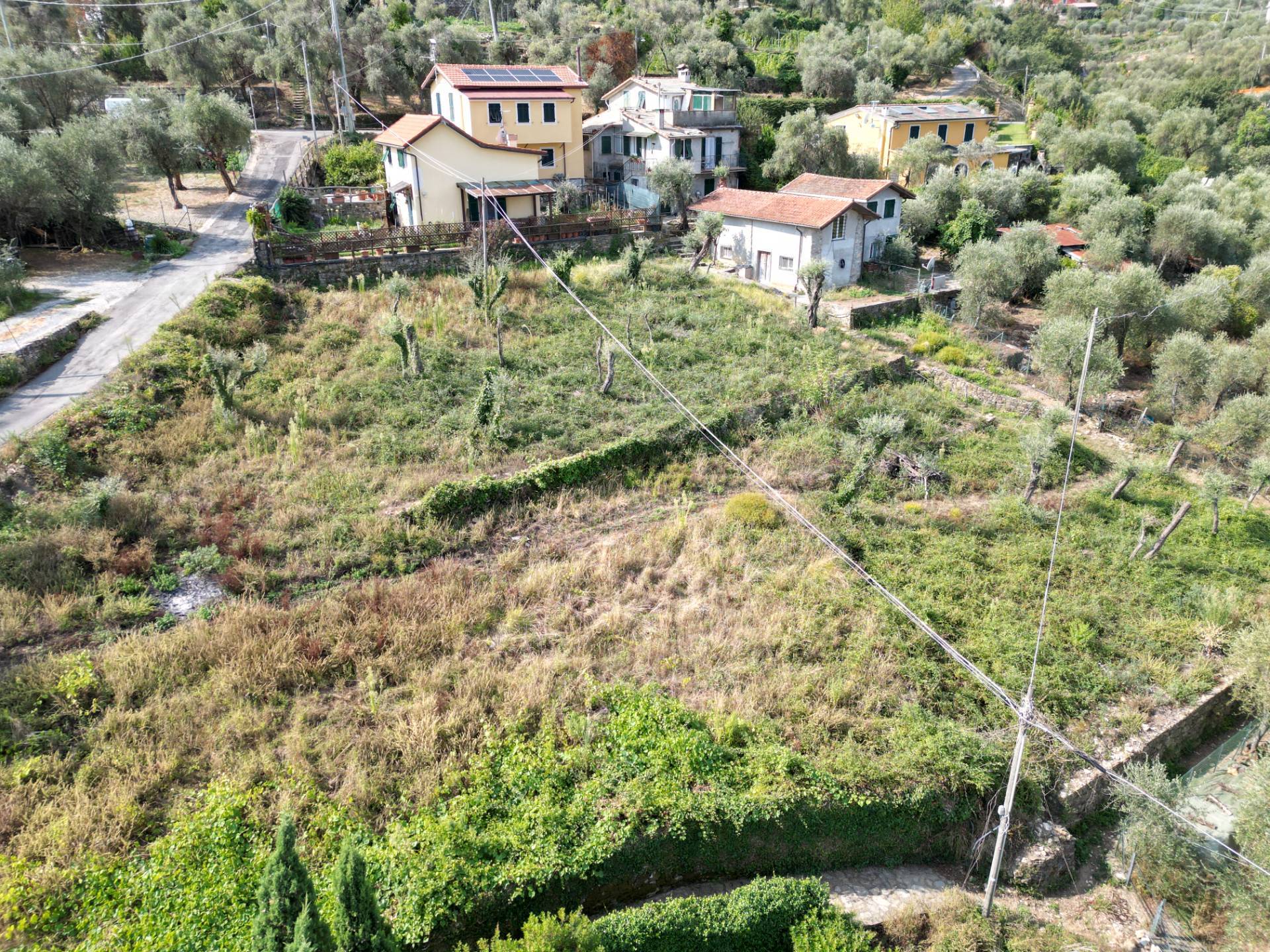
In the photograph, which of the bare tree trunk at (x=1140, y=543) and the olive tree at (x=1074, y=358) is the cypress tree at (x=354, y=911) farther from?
the olive tree at (x=1074, y=358)

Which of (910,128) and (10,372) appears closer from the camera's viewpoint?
(10,372)

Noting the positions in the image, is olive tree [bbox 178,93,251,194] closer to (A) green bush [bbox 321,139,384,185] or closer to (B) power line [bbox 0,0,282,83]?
(A) green bush [bbox 321,139,384,185]

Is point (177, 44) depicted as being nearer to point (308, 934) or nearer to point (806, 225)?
point (806, 225)

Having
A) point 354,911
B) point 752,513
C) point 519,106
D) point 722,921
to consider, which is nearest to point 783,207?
point 519,106

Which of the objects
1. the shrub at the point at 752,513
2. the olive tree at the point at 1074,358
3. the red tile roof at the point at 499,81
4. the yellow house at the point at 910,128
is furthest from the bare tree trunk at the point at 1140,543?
the red tile roof at the point at 499,81

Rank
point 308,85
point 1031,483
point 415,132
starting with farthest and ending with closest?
point 308,85 → point 415,132 → point 1031,483

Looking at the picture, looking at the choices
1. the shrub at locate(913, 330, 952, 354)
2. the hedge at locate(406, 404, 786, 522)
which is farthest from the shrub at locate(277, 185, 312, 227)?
the shrub at locate(913, 330, 952, 354)
